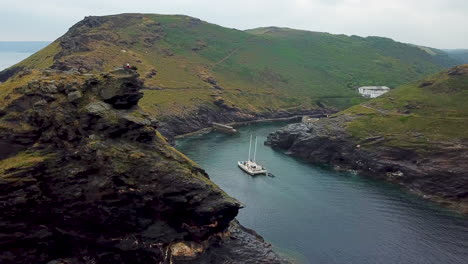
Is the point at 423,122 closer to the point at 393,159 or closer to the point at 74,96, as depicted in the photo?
the point at 393,159

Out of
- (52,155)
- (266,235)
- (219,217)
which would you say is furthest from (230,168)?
(52,155)

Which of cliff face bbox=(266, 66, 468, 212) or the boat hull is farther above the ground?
cliff face bbox=(266, 66, 468, 212)

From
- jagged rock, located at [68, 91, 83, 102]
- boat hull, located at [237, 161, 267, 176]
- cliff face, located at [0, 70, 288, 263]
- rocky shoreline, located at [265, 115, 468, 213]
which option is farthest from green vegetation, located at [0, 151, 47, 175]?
rocky shoreline, located at [265, 115, 468, 213]

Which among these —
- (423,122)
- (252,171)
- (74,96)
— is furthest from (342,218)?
(423,122)

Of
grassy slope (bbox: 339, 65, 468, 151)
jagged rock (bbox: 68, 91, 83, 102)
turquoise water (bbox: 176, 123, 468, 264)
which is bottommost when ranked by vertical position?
turquoise water (bbox: 176, 123, 468, 264)

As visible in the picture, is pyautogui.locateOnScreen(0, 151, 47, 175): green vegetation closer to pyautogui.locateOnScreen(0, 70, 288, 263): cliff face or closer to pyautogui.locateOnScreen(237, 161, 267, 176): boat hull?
pyautogui.locateOnScreen(0, 70, 288, 263): cliff face

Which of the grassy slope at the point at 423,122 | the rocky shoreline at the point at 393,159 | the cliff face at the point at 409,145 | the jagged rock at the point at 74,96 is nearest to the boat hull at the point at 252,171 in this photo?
the rocky shoreline at the point at 393,159
